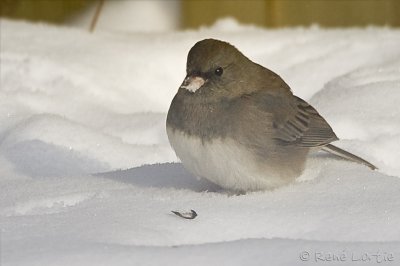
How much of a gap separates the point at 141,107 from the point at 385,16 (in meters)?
2.02

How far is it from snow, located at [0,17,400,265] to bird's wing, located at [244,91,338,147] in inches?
4.5

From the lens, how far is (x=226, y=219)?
239 centimetres

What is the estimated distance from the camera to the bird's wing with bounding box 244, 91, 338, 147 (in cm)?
283

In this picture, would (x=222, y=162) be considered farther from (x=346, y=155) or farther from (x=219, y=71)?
(x=346, y=155)

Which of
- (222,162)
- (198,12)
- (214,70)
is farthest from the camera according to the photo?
(198,12)

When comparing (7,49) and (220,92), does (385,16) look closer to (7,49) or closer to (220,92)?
(7,49)

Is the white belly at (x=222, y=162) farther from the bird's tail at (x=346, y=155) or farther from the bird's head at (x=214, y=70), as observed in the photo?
the bird's tail at (x=346, y=155)

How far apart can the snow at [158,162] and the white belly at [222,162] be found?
50 millimetres

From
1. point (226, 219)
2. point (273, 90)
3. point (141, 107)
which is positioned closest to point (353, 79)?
point (141, 107)

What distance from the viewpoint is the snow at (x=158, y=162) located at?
2139mm

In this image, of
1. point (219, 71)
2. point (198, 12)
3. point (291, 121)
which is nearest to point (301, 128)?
point (291, 121)

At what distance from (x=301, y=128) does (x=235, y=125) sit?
12.5 inches

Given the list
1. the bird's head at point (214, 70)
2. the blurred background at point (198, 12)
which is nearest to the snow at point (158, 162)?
the bird's head at point (214, 70)

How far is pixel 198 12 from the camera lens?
6.21 m
